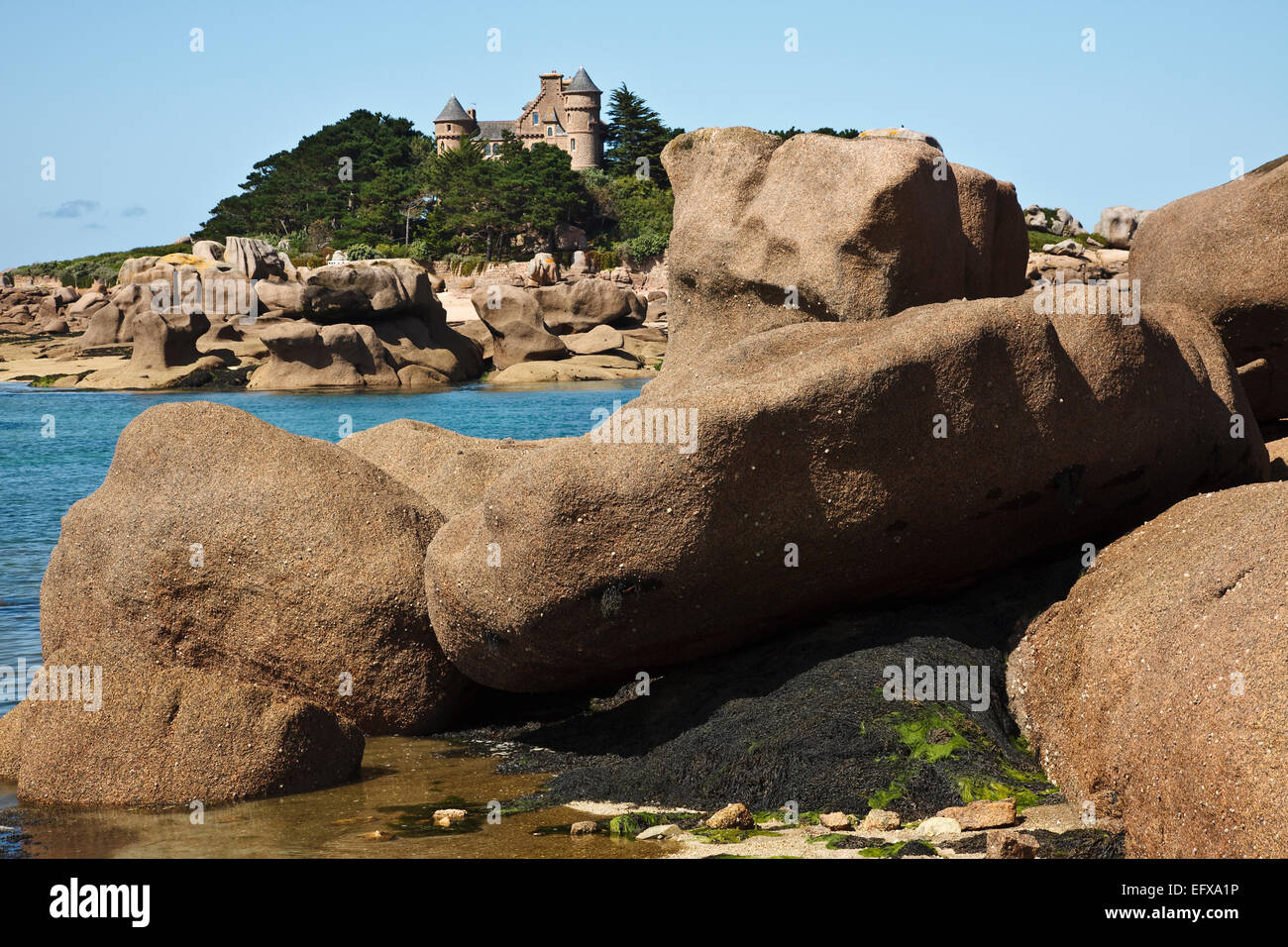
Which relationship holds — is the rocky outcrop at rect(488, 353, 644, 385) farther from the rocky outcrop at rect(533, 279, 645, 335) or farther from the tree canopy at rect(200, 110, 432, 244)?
the tree canopy at rect(200, 110, 432, 244)

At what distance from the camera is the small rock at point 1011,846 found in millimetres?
5008

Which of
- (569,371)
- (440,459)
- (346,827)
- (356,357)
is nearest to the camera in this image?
(346,827)

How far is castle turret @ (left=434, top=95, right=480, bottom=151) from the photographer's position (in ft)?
317

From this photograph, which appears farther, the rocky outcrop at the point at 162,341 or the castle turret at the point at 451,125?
the castle turret at the point at 451,125

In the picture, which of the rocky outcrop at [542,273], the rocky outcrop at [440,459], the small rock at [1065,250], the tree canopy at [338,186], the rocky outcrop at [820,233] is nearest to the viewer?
the rocky outcrop at [820,233]

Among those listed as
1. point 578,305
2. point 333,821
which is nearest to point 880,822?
point 333,821

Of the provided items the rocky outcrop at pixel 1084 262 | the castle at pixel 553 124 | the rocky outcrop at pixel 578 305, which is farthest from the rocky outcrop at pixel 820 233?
the castle at pixel 553 124

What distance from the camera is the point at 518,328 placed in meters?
47.4

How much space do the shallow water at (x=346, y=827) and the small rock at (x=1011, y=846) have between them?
1.33m

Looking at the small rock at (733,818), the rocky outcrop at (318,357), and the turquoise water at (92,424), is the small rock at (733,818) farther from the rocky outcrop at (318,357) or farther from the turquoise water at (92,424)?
the rocky outcrop at (318,357)

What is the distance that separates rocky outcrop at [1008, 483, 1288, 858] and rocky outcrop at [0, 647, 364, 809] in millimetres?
3681

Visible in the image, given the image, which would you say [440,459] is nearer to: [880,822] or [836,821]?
[836,821]

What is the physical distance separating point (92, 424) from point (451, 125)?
217 ft

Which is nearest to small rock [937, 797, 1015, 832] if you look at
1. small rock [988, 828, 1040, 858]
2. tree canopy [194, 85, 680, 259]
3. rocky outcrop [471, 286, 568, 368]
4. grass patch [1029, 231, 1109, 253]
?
small rock [988, 828, 1040, 858]
